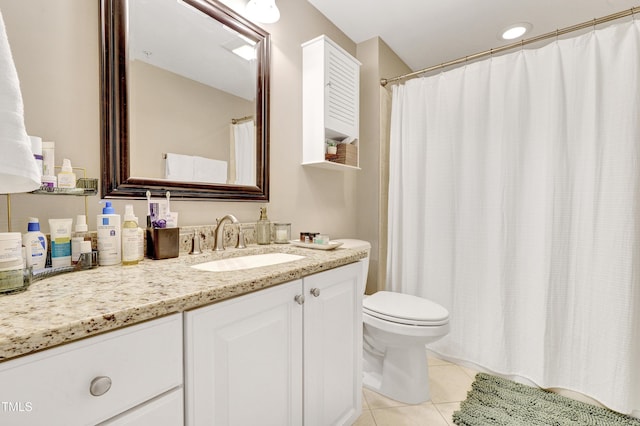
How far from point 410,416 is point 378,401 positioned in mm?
180

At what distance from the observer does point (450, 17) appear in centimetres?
198

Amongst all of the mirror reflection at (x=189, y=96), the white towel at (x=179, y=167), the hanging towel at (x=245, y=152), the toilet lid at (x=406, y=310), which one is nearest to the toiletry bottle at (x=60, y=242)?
the mirror reflection at (x=189, y=96)

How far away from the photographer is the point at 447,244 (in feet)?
6.44

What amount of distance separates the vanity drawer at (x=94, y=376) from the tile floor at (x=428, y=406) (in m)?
1.16

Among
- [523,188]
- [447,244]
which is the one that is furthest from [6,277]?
[523,188]

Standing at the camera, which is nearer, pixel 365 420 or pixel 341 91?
pixel 365 420

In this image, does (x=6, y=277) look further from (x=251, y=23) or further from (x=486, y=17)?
(x=486, y=17)

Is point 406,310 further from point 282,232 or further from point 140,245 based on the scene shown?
point 140,245

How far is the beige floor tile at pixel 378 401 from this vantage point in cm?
154

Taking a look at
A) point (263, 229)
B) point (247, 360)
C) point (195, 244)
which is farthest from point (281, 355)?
point (263, 229)

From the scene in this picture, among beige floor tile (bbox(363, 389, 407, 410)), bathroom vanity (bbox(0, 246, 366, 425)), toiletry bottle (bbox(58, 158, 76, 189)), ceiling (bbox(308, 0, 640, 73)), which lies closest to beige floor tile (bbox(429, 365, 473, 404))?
beige floor tile (bbox(363, 389, 407, 410))

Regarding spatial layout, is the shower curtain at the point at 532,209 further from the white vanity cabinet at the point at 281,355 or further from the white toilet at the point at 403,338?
the white vanity cabinet at the point at 281,355

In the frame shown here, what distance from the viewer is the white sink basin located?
1.19 m

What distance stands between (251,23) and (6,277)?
145cm
